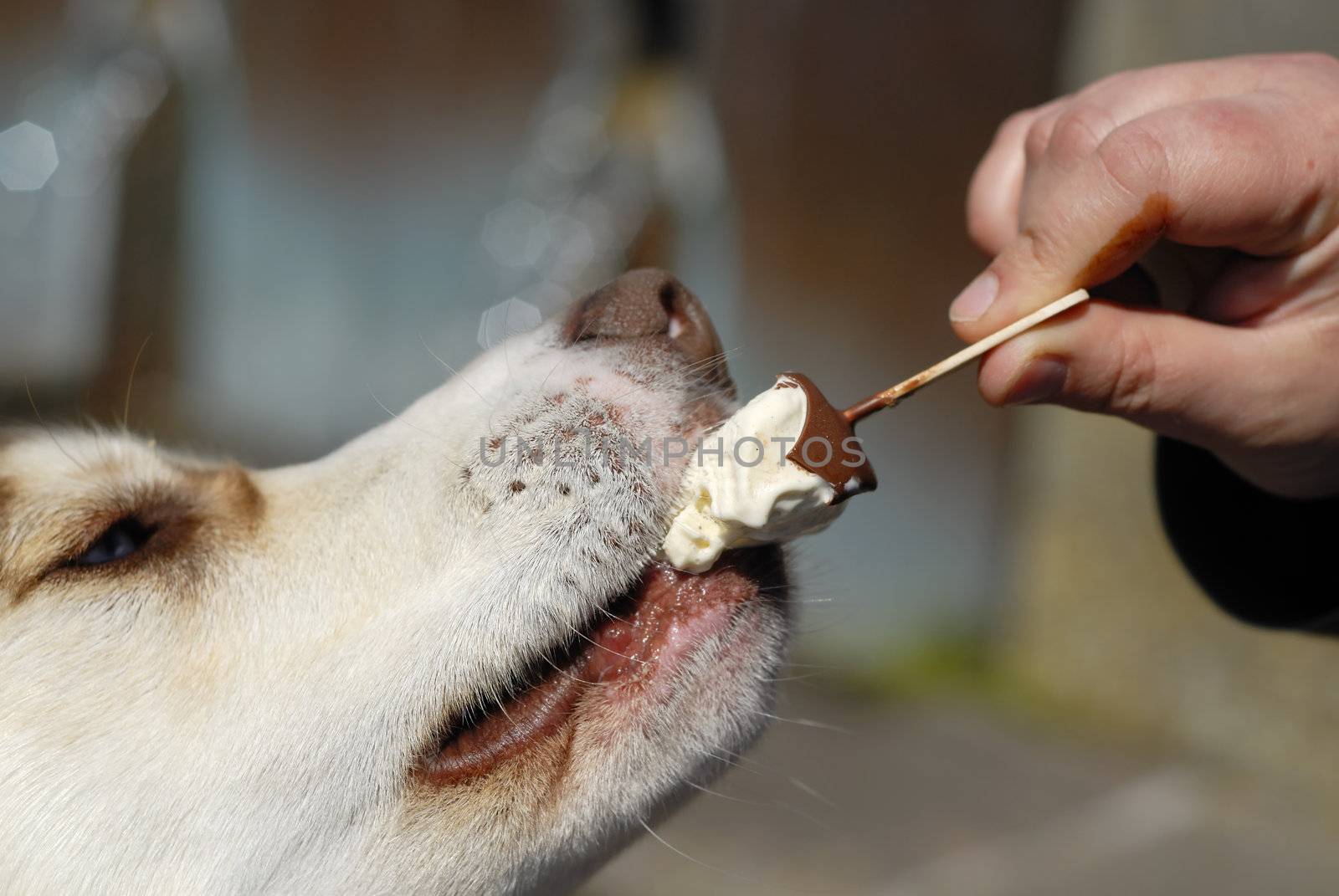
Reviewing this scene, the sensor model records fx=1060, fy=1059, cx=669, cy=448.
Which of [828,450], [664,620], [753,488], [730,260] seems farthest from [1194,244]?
[730,260]

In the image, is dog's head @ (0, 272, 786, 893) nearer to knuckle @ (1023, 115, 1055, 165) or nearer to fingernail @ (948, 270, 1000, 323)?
fingernail @ (948, 270, 1000, 323)

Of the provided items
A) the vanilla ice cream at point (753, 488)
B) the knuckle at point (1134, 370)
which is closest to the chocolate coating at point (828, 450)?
the vanilla ice cream at point (753, 488)

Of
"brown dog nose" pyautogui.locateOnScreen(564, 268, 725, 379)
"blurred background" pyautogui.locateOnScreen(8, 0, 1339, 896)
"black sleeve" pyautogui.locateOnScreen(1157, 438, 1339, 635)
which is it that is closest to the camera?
"brown dog nose" pyautogui.locateOnScreen(564, 268, 725, 379)

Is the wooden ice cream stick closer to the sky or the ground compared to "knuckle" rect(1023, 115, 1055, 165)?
closer to the ground

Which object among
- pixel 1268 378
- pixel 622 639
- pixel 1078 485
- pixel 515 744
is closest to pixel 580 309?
pixel 622 639

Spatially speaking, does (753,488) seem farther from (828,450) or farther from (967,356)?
(967,356)

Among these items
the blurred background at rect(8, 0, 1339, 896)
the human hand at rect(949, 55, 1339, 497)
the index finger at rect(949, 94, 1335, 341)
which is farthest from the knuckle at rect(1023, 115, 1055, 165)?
the blurred background at rect(8, 0, 1339, 896)

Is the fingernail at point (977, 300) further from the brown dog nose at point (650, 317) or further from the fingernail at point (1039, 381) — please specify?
the brown dog nose at point (650, 317)
